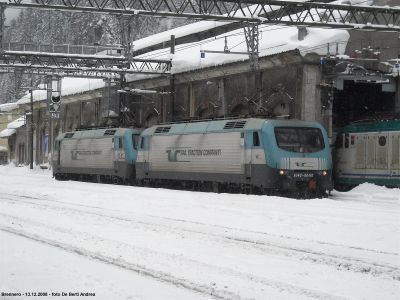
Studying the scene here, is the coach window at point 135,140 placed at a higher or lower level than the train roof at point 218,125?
lower

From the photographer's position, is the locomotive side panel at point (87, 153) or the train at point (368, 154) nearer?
the train at point (368, 154)

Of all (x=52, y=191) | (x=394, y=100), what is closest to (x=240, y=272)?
(x=52, y=191)

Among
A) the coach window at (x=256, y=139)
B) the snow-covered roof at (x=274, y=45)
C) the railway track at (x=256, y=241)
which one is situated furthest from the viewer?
the snow-covered roof at (x=274, y=45)

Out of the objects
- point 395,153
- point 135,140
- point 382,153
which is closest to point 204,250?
point 395,153

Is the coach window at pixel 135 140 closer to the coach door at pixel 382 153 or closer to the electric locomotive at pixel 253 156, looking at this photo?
the electric locomotive at pixel 253 156

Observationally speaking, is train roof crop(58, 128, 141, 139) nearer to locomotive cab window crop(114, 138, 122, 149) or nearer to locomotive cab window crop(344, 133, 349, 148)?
locomotive cab window crop(114, 138, 122, 149)

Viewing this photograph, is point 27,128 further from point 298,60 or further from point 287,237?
point 287,237

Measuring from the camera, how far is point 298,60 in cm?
3155

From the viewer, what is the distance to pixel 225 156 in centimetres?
2500

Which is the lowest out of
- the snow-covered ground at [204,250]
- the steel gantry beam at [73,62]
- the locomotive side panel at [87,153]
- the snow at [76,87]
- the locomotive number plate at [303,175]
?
the snow-covered ground at [204,250]

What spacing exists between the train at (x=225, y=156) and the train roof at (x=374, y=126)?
11.5ft

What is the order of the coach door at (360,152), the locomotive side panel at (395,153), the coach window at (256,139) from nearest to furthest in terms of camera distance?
1. the coach window at (256,139)
2. the locomotive side panel at (395,153)
3. the coach door at (360,152)

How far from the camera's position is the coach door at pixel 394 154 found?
2540 centimetres

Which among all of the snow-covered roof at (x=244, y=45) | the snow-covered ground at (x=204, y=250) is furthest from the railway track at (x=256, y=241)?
the snow-covered roof at (x=244, y=45)
